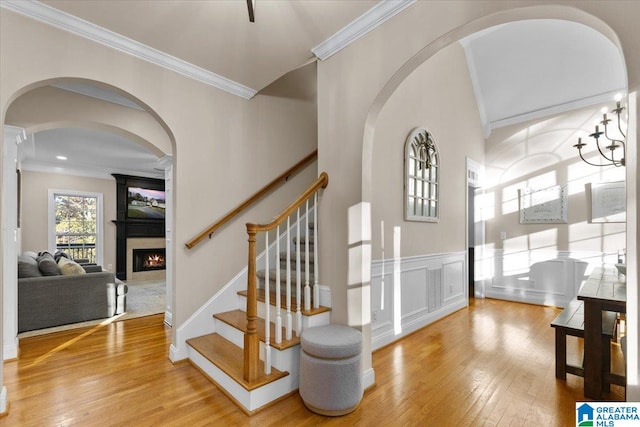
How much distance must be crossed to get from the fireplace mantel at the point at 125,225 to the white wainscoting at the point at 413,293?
671cm

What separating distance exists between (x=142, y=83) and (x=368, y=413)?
3.04m

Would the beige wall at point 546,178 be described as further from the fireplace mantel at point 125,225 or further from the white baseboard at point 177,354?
the fireplace mantel at point 125,225

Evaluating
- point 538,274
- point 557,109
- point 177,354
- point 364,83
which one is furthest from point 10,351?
point 557,109

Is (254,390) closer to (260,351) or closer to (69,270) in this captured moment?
(260,351)

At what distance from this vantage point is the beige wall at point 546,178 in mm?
4129

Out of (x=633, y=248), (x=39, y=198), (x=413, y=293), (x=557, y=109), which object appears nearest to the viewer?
(x=633, y=248)

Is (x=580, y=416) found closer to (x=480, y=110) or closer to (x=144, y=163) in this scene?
(x=480, y=110)

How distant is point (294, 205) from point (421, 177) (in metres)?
2.05

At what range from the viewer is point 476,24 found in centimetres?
159

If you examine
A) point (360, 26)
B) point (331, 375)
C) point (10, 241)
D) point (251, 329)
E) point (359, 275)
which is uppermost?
point (360, 26)

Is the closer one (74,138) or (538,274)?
(538,274)

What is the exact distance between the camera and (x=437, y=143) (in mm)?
3951

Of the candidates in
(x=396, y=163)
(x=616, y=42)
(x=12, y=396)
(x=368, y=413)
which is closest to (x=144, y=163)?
(x=12, y=396)

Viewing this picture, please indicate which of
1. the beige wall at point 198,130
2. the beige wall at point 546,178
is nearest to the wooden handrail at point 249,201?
the beige wall at point 198,130
